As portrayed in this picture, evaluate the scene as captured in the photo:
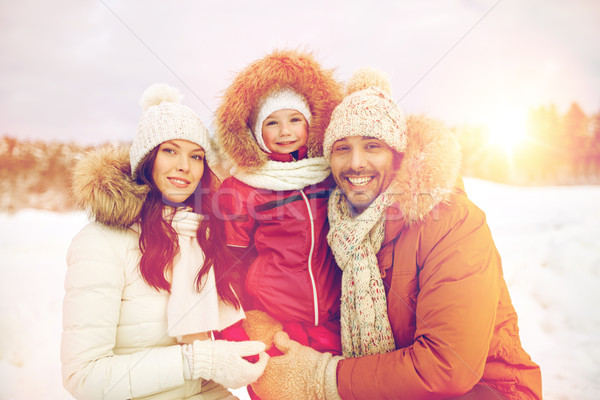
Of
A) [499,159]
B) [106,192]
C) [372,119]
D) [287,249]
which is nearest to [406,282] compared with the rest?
[287,249]

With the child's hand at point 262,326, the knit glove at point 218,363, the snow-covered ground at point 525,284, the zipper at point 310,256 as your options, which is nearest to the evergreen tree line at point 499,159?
the snow-covered ground at point 525,284

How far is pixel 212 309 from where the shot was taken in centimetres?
168

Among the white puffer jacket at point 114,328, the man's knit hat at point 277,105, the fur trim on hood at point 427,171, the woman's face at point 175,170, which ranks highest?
the man's knit hat at point 277,105

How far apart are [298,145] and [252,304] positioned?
0.91 metres

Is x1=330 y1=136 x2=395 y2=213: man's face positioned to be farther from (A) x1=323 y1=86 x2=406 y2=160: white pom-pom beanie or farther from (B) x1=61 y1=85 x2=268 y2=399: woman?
(B) x1=61 y1=85 x2=268 y2=399: woman

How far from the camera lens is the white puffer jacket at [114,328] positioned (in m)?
1.40

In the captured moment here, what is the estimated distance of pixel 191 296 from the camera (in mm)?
1642

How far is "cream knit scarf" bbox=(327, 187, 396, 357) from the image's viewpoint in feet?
5.24

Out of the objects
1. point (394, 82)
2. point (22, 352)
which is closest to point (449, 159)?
point (394, 82)

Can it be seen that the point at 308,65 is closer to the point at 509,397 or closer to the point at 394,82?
the point at 394,82

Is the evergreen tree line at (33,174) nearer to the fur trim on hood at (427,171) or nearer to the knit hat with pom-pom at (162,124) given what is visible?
the knit hat with pom-pom at (162,124)

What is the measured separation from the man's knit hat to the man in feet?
0.90

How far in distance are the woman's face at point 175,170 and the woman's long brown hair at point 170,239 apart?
0.13 feet

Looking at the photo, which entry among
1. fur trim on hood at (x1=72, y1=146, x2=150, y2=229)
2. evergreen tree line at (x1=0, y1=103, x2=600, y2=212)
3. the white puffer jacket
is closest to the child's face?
fur trim on hood at (x1=72, y1=146, x2=150, y2=229)
